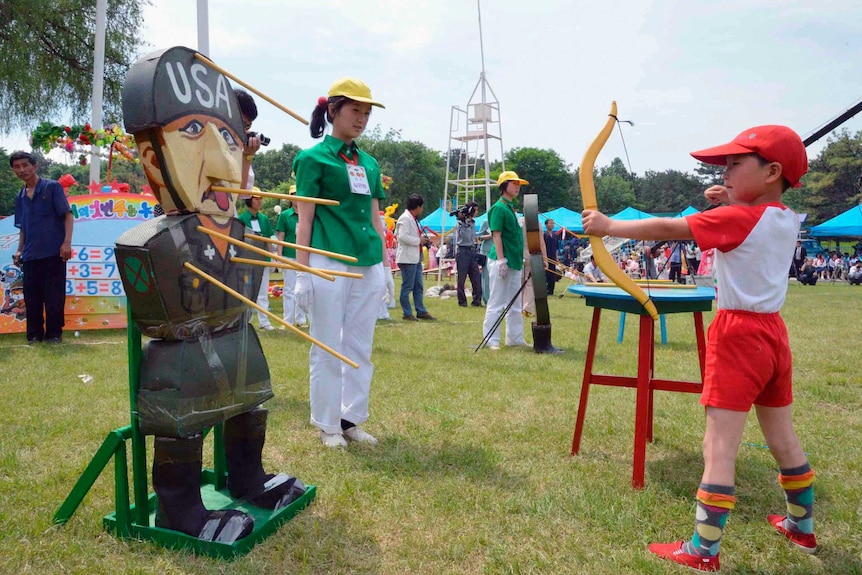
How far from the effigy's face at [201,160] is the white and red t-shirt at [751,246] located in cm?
160

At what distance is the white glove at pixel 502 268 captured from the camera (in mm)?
6383

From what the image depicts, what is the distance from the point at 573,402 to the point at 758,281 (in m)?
2.30

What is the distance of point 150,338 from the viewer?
7.00 feet

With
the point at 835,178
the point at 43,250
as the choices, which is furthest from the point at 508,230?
the point at 835,178

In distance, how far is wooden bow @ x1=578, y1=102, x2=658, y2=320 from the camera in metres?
2.23

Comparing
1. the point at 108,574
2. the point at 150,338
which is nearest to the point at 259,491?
the point at 108,574

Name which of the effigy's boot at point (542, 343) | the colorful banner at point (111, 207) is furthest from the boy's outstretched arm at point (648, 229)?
the colorful banner at point (111, 207)

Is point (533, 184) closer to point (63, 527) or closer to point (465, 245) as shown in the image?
point (465, 245)

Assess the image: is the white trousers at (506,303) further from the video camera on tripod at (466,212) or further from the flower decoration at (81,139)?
the flower decoration at (81,139)

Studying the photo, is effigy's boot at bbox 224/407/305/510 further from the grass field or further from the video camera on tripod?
the video camera on tripod

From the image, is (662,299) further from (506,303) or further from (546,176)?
(546,176)

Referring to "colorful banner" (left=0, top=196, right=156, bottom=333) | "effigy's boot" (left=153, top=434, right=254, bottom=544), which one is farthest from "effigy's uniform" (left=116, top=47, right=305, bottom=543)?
"colorful banner" (left=0, top=196, right=156, bottom=333)

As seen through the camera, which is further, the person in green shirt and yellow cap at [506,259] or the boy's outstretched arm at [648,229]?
the person in green shirt and yellow cap at [506,259]

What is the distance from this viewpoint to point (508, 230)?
641 centimetres
